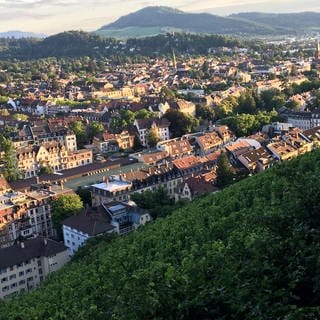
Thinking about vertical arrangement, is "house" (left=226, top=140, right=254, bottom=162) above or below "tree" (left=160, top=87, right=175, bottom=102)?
above

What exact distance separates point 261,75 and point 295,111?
30600 millimetres

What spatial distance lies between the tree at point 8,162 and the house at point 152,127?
9840 millimetres

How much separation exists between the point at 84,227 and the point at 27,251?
2402mm

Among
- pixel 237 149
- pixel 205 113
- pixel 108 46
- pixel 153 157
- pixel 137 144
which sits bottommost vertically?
pixel 137 144

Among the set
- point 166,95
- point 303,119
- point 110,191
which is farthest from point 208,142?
point 166,95

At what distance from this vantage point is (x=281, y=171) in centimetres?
1859

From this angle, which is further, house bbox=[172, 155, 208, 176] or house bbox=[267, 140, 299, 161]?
house bbox=[267, 140, 299, 161]

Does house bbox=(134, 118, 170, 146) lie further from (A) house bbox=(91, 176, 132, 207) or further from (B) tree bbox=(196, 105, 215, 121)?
(A) house bbox=(91, 176, 132, 207)

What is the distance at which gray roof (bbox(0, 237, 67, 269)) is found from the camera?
19.4m

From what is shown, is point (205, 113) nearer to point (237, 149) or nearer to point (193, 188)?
point (237, 149)

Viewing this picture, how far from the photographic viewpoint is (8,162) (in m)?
33.9

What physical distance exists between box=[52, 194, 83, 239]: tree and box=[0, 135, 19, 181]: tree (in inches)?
353

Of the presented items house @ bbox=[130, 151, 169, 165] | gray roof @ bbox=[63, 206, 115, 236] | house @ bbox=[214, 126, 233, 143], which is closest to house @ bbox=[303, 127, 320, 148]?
house @ bbox=[214, 126, 233, 143]

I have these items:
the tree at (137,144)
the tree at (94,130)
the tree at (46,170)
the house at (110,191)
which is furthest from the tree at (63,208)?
the tree at (94,130)
